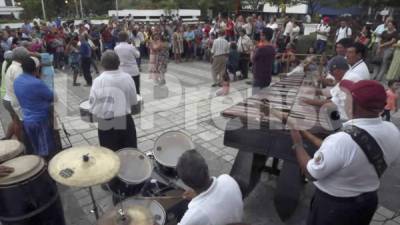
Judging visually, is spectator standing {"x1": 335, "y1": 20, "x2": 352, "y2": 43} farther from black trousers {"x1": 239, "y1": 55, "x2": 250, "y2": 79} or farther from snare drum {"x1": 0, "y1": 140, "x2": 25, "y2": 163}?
snare drum {"x1": 0, "y1": 140, "x2": 25, "y2": 163}

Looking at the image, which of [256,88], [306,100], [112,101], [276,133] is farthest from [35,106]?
[256,88]

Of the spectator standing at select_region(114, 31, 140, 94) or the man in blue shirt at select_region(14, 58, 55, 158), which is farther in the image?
the spectator standing at select_region(114, 31, 140, 94)

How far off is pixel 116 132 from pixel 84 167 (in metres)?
1.53

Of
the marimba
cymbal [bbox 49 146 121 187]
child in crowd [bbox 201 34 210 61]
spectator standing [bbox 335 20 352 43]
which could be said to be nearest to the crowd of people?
the marimba

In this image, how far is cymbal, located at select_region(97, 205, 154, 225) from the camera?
8.87 feet

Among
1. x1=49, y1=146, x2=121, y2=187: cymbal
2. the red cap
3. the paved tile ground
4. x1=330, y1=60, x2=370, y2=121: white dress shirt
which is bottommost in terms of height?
the paved tile ground

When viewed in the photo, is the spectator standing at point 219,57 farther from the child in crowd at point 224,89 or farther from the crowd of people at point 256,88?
the child in crowd at point 224,89

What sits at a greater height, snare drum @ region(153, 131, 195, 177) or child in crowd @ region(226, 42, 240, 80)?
child in crowd @ region(226, 42, 240, 80)

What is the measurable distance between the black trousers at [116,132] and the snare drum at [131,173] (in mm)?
720

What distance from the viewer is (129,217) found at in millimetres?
2746

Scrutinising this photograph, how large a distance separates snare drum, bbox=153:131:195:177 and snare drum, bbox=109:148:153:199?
318 mm

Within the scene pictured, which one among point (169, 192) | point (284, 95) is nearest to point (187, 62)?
point (284, 95)

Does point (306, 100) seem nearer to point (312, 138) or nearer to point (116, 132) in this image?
point (312, 138)

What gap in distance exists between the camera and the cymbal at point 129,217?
106 inches
